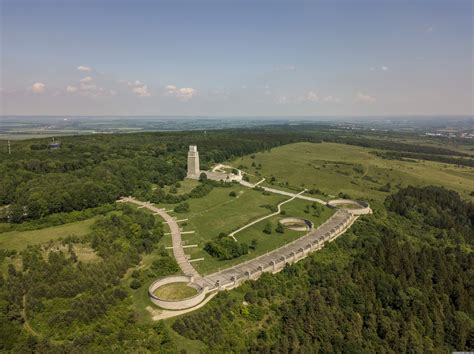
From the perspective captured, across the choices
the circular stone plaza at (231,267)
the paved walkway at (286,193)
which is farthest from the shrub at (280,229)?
the paved walkway at (286,193)

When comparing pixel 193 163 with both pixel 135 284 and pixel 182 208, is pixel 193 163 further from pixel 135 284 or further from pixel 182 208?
pixel 135 284

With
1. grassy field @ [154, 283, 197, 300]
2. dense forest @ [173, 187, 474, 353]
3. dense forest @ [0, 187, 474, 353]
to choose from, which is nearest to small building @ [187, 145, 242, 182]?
dense forest @ [0, 187, 474, 353]

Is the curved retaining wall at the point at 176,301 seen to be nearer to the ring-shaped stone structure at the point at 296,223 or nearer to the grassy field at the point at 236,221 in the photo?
the grassy field at the point at 236,221

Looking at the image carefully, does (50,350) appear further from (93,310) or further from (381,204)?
(381,204)

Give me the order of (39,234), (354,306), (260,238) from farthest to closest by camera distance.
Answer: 1. (260,238)
2. (39,234)
3. (354,306)

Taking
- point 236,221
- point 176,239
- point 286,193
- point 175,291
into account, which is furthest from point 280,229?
point 286,193

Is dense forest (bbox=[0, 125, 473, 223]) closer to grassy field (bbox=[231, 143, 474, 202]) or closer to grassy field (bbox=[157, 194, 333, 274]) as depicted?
grassy field (bbox=[157, 194, 333, 274])

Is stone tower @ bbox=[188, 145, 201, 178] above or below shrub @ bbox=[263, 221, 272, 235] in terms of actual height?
above
